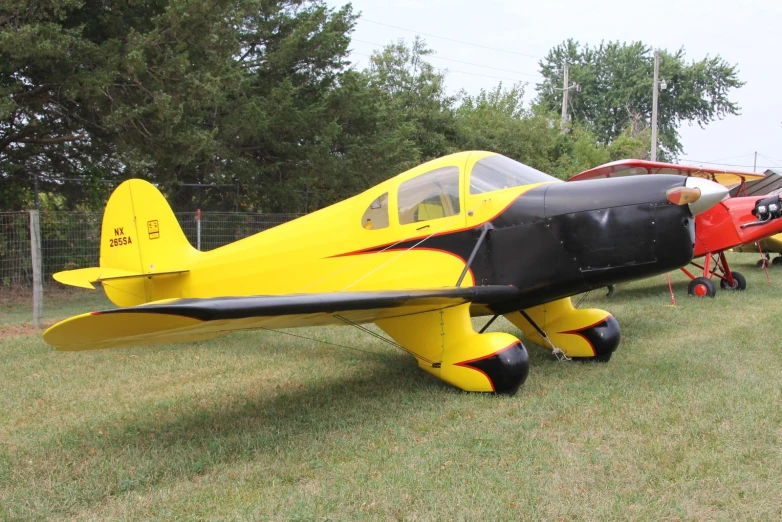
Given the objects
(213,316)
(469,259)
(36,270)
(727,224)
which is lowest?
(36,270)

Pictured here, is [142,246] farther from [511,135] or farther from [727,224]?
[511,135]

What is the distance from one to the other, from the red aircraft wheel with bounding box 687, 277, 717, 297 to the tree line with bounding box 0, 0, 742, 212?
28.0 ft

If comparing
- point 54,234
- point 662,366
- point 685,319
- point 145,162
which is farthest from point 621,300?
point 54,234

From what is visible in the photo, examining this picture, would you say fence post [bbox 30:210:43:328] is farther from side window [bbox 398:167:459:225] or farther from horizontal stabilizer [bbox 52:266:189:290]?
side window [bbox 398:167:459:225]

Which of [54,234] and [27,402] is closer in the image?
[27,402]

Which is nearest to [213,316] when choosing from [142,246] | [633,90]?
[142,246]

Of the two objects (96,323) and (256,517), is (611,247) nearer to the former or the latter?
(256,517)

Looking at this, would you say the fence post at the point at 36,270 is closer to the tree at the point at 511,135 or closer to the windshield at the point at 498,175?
the windshield at the point at 498,175

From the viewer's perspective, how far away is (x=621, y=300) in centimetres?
988

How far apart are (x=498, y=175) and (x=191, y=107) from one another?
307 inches

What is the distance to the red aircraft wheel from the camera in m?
9.54

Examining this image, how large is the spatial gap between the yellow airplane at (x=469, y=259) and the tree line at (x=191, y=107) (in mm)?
5698

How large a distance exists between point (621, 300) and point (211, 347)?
6.77m

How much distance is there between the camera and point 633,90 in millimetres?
53969
